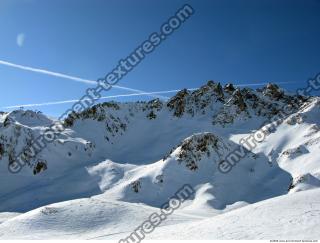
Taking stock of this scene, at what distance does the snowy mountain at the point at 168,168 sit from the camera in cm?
3083

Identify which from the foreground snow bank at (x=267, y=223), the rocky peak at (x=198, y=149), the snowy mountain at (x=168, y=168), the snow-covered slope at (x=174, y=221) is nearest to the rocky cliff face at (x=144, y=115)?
the snowy mountain at (x=168, y=168)

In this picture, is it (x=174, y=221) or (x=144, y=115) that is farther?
(x=144, y=115)

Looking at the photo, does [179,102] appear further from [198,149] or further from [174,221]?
[174,221]

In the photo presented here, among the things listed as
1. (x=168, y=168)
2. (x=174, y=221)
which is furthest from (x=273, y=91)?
(x=174, y=221)

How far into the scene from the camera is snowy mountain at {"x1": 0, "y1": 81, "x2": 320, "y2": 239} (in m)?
30.8

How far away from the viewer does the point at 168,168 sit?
206 ft

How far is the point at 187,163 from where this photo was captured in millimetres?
63781

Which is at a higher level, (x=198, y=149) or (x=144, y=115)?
(x=144, y=115)

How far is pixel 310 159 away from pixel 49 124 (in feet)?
180

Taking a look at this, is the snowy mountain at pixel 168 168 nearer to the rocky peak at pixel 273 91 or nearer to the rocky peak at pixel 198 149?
the rocky peak at pixel 198 149

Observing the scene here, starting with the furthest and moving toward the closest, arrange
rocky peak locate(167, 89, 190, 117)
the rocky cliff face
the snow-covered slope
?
rocky peak locate(167, 89, 190, 117) < the rocky cliff face < the snow-covered slope

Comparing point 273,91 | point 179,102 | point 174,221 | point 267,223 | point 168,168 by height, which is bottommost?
point 267,223

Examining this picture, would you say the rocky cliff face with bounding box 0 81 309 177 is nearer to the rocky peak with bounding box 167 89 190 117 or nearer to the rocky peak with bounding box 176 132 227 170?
the rocky peak with bounding box 167 89 190 117

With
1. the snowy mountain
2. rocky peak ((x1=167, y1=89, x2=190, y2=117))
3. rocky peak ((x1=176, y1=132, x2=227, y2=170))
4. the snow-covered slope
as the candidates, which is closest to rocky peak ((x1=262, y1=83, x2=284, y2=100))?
the snowy mountain
